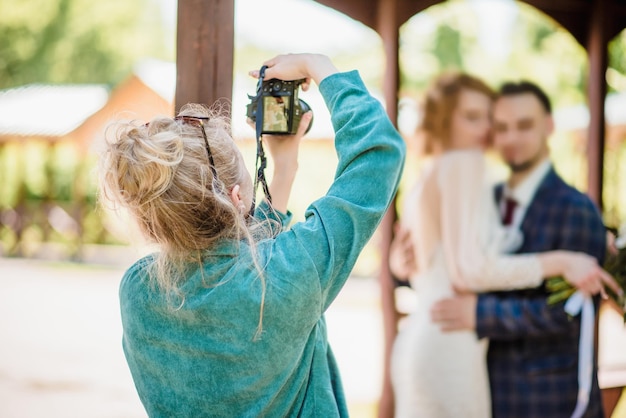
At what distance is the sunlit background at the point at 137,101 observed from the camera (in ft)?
19.0

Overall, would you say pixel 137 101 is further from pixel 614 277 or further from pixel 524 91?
pixel 614 277

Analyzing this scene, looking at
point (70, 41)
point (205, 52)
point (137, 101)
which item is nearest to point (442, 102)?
point (205, 52)

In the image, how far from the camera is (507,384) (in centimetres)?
334

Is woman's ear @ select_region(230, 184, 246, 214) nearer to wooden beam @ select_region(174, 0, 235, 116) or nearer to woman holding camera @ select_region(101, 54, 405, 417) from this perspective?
woman holding camera @ select_region(101, 54, 405, 417)

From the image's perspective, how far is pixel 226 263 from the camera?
4.39 feet

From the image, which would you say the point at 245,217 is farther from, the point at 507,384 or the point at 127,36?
the point at 127,36

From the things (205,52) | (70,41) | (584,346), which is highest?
(70,41)

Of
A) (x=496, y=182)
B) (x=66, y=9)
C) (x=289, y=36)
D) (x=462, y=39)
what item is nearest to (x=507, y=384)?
(x=496, y=182)

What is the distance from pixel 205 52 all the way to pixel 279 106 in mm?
515

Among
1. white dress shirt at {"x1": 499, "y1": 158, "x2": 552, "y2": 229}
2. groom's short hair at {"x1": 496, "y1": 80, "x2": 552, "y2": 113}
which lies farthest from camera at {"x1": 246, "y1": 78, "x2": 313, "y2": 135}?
groom's short hair at {"x1": 496, "y1": 80, "x2": 552, "y2": 113}

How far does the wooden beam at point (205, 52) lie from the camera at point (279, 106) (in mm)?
422

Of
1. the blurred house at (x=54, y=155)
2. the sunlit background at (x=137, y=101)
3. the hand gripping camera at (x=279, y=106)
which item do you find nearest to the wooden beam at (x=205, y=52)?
the sunlit background at (x=137, y=101)

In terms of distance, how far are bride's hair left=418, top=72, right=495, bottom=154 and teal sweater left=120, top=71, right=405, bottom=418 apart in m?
2.26

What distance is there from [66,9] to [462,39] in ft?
52.7
